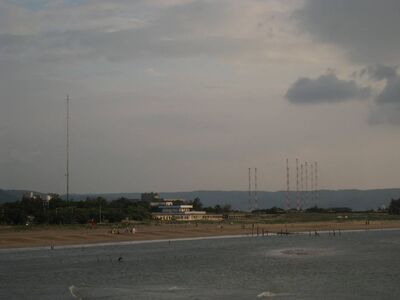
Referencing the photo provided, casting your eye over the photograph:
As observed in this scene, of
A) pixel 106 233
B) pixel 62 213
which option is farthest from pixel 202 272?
pixel 62 213

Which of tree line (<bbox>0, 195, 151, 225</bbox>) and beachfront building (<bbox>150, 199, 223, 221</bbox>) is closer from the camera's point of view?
tree line (<bbox>0, 195, 151, 225</bbox>)

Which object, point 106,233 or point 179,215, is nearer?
point 106,233

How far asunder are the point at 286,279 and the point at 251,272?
5860mm

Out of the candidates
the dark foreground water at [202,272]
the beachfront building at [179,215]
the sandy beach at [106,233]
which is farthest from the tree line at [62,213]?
the dark foreground water at [202,272]

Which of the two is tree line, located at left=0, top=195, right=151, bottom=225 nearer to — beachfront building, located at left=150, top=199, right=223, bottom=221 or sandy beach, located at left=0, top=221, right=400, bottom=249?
sandy beach, located at left=0, top=221, right=400, bottom=249

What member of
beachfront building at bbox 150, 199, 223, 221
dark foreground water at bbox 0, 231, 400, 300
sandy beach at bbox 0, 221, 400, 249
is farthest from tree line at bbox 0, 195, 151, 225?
dark foreground water at bbox 0, 231, 400, 300

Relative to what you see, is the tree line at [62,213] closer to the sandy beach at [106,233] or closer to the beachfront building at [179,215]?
the sandy beach at [106,233]

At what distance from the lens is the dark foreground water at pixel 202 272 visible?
137ft

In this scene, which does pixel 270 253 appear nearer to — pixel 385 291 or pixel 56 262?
pixel 56 262

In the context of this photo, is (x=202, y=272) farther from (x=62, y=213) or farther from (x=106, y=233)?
(x=62, y=213)

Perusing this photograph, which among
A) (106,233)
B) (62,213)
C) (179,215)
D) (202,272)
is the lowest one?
(202,272)

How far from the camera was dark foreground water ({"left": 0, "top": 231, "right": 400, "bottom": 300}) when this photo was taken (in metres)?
41.9

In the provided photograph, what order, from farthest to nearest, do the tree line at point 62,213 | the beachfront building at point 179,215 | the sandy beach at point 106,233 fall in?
the beachfront building at point 179,215
the tree line at point 62,213
the sandy beach at point 106,233

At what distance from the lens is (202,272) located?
55.2 m
